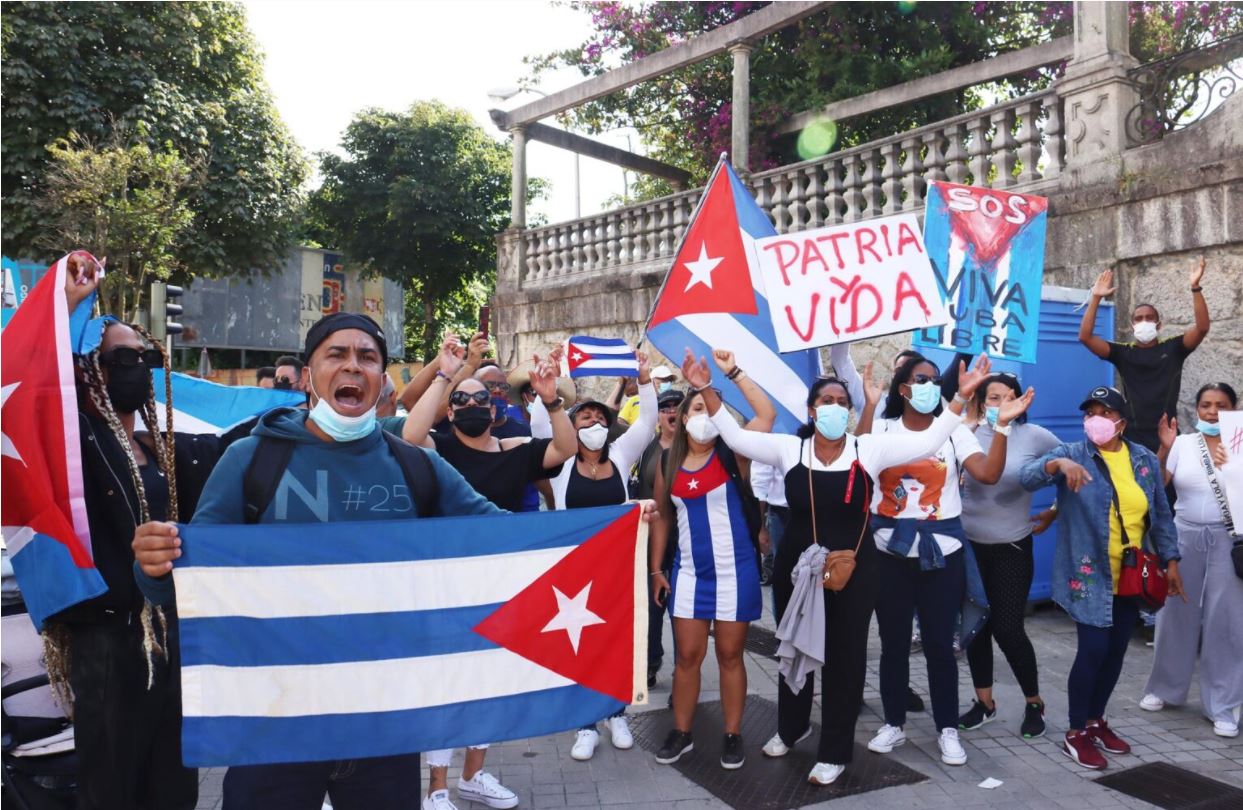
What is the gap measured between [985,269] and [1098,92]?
13.3 ft

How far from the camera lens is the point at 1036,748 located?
5016 millimetres

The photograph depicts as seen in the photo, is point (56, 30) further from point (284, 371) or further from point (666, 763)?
point (666, 763)

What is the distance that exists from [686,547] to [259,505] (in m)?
2.58

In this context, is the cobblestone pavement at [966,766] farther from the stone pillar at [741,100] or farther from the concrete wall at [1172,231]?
the stone pillar at [741,100]

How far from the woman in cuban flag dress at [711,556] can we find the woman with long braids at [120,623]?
94.7 inches

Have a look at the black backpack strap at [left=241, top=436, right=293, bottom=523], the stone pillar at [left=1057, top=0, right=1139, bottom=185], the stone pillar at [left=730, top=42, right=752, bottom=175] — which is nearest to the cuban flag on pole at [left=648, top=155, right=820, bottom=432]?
the black backpack strap at [left=241, top=436, right=293, bottom=523]

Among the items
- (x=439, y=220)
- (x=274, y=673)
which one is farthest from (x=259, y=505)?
(x=439, y=220)

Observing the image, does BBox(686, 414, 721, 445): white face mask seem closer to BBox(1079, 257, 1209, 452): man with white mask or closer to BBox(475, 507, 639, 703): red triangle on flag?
BBox(475, 507, 639, 703): red triangle on flag

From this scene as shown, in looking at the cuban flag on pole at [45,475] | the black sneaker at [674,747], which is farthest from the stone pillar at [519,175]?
the cuban flag on pole at [45,475]

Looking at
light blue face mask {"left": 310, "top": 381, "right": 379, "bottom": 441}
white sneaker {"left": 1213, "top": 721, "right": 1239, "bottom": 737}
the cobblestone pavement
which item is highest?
light blue face mask {"left": 310, "top": 381, "right": 379, "bottom": 441}

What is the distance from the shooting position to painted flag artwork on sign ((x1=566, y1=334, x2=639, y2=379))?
817 centimetres

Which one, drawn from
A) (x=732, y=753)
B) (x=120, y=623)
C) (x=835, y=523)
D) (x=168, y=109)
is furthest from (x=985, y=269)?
(x=168, y=109)

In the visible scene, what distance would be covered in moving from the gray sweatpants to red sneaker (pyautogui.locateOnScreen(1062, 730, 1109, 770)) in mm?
1016

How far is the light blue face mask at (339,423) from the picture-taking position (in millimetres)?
2697
